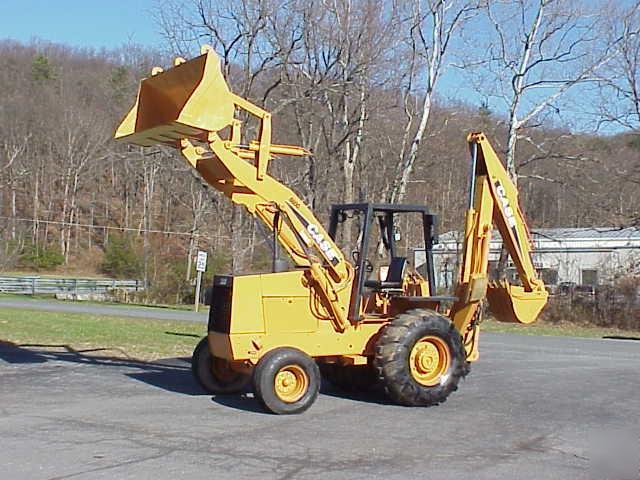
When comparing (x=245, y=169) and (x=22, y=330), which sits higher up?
(x=245, y=169)

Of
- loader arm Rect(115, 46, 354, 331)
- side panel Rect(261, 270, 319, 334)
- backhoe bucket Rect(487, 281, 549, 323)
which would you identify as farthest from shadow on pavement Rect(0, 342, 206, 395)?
backhoe bucket Rect(487, 281, 549, 323)

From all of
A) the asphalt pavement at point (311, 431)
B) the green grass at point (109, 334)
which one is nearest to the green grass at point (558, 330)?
the green grass at point (109, 334)

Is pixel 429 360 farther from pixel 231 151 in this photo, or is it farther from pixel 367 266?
pixel 231 151

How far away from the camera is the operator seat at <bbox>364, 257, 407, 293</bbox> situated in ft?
41.1

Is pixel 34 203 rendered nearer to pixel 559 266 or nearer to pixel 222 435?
pixel 559 266

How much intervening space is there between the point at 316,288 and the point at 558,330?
22196 millimetres

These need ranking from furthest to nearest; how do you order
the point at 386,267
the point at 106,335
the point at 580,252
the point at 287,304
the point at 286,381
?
the point at 580,252 < the point at 106,335 < the point at 386,267 < the point at 287,304 < the point at 286,381

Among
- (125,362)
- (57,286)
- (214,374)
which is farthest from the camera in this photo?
(57,286)

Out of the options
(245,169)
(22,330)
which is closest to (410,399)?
(245,169)

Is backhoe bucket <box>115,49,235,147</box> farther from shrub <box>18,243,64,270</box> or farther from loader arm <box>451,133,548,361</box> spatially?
shrub <box>18,243,64,270</box>

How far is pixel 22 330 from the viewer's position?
2267cm

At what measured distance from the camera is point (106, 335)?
70.2ft

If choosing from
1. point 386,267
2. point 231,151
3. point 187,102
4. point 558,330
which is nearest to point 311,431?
point 386,267

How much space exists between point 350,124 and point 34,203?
2376 inches
